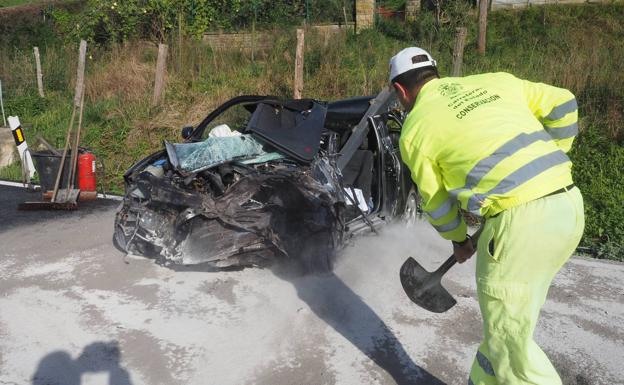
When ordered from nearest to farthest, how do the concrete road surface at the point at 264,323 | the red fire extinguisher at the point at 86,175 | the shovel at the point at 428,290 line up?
the shovel at the point at 428,290 < the concrete road surface at the point at 264,323 < the red fire extinguisher at the point at 86,175

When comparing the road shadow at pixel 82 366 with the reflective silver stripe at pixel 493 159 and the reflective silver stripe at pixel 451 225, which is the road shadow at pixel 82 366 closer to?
the reflective silver stripe at pixel 451 225

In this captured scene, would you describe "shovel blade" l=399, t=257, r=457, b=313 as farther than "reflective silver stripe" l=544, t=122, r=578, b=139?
Yes

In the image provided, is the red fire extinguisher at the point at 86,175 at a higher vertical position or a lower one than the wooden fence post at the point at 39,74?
lower

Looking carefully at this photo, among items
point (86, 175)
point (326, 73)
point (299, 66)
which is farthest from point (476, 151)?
point (326, 73)

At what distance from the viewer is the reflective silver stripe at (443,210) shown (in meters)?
2.69

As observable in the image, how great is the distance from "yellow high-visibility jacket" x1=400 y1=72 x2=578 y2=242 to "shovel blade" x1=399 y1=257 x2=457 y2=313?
29.4 inches

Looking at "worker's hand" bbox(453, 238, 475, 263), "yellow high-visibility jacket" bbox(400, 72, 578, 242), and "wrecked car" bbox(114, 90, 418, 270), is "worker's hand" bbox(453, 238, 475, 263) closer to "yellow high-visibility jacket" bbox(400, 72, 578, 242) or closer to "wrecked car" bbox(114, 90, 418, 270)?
"yellow high-visibility jacket" bbox(400, 72, 578, 242)

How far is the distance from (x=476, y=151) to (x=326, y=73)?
892 centimetres

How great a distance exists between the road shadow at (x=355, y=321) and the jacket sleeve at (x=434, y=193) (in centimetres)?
122

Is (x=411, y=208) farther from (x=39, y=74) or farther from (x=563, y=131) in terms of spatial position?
(x=39, y=74)

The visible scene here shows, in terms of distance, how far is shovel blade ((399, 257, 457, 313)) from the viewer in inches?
136

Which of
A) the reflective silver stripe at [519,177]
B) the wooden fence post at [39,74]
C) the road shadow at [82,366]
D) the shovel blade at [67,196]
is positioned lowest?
the shovel blade at [67,196]

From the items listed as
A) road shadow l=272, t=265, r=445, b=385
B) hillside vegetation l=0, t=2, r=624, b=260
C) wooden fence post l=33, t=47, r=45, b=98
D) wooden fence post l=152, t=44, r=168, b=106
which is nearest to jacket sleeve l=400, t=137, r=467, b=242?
road shadow l=272, t=265, r=445, b=385

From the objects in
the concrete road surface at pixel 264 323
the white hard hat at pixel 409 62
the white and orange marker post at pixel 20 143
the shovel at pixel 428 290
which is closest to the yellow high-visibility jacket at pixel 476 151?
the white hard hat at pixel 409 62
